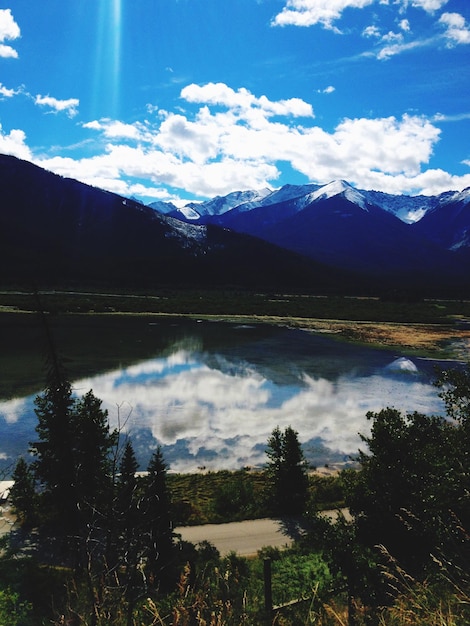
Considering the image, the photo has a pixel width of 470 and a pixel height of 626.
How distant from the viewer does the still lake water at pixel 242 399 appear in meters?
28.2

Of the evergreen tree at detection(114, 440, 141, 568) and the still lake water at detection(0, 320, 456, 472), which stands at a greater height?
the evergreen tree at detection(114, 440, 141, 568)

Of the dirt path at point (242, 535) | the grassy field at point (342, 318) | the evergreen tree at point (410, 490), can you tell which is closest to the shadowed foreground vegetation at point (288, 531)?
the evergreen tree at point (410, 490)

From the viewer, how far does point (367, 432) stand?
3159 cm

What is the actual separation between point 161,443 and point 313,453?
30.1 feet

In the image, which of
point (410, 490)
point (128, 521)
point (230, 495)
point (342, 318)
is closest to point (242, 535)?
point (230, 495)

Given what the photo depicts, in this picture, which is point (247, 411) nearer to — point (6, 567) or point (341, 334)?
point (6, 567)

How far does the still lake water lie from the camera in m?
28.2

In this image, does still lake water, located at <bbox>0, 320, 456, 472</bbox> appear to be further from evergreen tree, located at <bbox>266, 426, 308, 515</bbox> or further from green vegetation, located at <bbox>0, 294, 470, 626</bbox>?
evergreen tree, located at <bbox>266, 426, 308, 515</bbox>

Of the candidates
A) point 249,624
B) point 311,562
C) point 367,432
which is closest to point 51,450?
point 311,562

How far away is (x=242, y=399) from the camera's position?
1517 inches

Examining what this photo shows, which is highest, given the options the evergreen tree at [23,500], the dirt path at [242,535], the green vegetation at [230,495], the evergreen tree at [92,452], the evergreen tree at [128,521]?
the evergreen tree at [128,521]

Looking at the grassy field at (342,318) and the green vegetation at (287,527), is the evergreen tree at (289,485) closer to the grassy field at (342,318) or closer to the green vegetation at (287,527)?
the green vegetation at (287,527)

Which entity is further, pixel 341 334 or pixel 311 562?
pixel 341 334

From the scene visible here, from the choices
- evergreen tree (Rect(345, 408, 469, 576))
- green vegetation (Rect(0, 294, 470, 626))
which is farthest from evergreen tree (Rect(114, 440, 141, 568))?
evergreen tree (Rect(345, 408, 469, 576))
